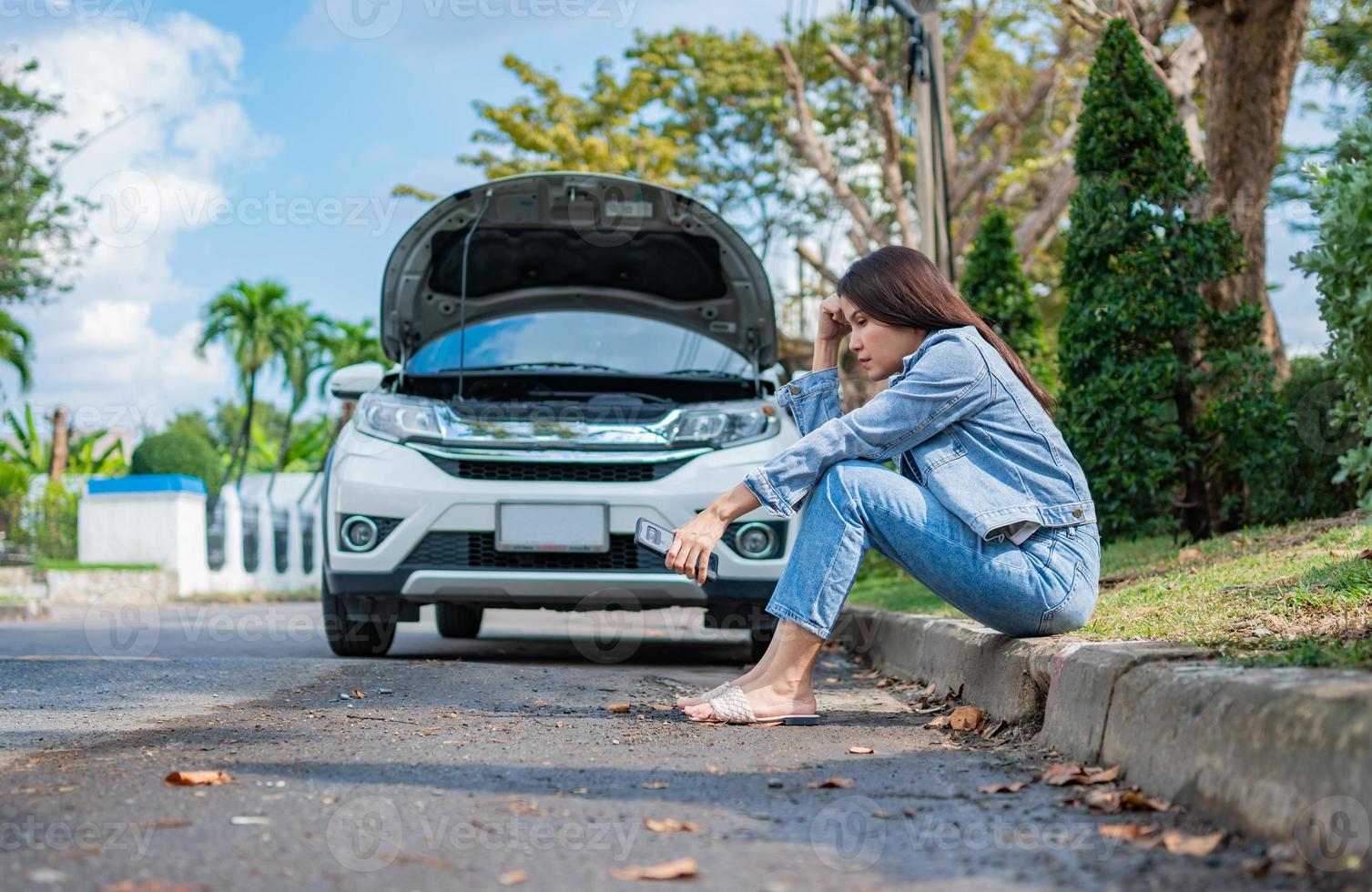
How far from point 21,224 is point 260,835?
25.5m

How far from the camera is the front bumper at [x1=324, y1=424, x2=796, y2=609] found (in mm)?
5047

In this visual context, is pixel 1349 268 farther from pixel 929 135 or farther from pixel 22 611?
pixel 22 611

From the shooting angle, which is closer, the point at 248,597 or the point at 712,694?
the point at 712,694

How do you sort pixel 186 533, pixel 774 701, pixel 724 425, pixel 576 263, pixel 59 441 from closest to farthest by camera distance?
pixel 774 701 < pixel 724 425 < pixel 576 263 < pixel 186 533 < pixel 59 441

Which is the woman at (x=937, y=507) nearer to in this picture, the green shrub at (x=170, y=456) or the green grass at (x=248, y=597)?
the green grass at (x=248, y=597)

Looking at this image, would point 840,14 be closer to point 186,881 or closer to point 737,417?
point 737,417

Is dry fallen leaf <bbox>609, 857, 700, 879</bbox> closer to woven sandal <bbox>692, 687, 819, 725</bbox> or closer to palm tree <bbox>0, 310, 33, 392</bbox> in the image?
woven sandal <bbox>692, 687, 819, 725</bbox>

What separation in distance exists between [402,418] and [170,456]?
74.3 ft

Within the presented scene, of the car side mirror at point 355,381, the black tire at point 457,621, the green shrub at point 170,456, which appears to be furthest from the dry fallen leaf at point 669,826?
the green shrub at point 170,456

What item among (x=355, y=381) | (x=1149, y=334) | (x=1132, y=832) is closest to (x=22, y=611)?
(x=355, y=381)

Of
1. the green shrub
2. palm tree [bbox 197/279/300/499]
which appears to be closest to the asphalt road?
the green shrub

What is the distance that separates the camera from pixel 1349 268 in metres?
3.02

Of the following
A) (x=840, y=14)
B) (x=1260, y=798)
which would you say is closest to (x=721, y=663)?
(x=1260, y=798)

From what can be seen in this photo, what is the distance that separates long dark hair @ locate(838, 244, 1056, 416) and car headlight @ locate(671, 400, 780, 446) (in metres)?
1.73
